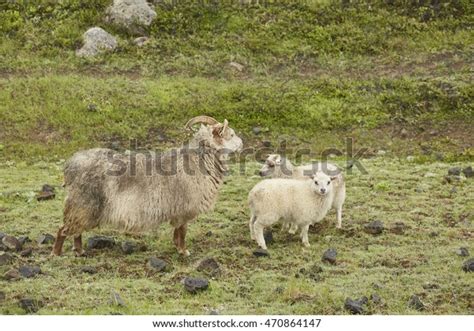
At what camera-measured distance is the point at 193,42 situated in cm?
2792

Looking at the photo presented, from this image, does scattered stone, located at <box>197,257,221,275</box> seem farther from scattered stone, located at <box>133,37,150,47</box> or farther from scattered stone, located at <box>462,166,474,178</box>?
scattered stone, located at <box>133,37,150,47</box>

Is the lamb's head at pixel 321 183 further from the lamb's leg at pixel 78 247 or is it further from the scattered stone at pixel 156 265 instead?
→ the lamb's leg at pixel 78 247

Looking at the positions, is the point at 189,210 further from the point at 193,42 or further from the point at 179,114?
the point at 193,42

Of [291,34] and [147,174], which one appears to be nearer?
[147,174]

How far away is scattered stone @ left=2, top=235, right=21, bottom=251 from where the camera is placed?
1237cm

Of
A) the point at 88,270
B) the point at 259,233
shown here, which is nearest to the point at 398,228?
the point at 259,233

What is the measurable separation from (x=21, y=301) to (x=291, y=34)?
20764mm

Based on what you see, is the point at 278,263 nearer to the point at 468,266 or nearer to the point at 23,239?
the point at 468,266

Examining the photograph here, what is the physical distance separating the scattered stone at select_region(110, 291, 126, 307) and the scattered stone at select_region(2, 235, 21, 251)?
10.3 ft

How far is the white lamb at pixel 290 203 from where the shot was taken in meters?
12.9

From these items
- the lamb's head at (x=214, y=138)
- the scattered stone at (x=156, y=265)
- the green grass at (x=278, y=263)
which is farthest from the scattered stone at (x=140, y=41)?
the scattered stone at (x=156, y=265)

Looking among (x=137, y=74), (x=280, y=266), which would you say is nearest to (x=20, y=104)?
(x=137, y=74)

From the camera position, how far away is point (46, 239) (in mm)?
13008

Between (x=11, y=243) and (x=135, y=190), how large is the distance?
2.45 metres
